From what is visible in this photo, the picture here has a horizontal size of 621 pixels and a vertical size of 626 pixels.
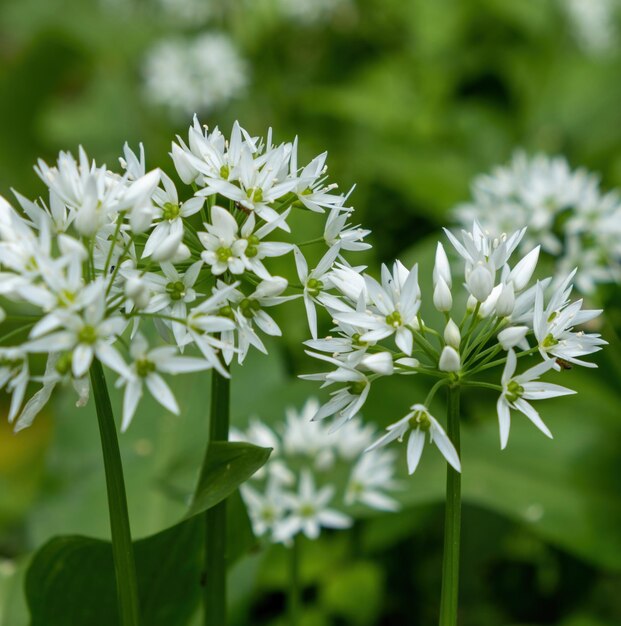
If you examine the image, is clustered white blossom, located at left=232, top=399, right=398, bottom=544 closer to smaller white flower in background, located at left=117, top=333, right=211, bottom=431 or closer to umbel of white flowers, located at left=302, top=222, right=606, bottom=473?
umbel of white flowers, located at left=302, top=222, right=606, bottom=473

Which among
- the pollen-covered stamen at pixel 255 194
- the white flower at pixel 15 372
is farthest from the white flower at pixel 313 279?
the white flower at pixel 15 372

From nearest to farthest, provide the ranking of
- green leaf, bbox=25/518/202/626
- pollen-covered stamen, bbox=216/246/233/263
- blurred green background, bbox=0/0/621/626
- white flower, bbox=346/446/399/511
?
pollen-covered stamen, bbox=216/246/233/263 → green leaf, bbox=25/518/202/626 → white flower, bbox=346/446/399/511 → blurred green background, bbox=0/0/621/626

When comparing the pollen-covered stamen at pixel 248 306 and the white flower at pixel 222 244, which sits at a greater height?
the white flower at pixel 222 244

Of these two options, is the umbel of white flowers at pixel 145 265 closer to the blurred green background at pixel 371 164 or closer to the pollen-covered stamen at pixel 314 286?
the pollen-covered stamen at pixel 314 286

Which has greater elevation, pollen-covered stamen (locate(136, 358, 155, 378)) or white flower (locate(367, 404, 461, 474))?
pollen-covered stamen (locate(136, 358, 155, 378))

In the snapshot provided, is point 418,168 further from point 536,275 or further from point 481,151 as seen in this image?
point 536,275

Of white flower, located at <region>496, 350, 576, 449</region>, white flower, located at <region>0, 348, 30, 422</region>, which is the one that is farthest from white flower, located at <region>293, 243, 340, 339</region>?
white flower, located at <region>0, 348, 30, 422</region>
